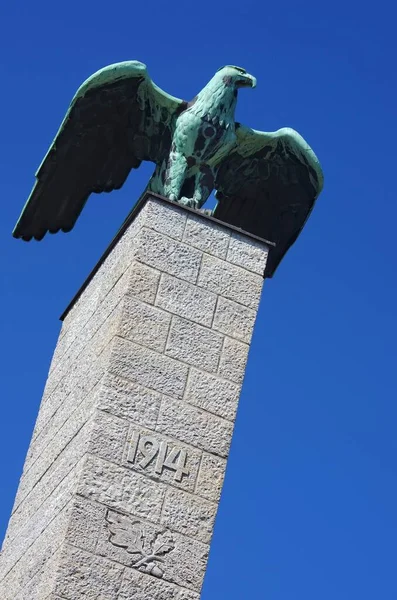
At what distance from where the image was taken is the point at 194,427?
970 cm

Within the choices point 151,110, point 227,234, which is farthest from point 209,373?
point 151,110

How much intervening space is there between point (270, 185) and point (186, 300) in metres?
2.07

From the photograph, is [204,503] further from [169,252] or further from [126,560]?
[169,252]

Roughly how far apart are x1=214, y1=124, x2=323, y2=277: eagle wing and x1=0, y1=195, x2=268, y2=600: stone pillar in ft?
3.78

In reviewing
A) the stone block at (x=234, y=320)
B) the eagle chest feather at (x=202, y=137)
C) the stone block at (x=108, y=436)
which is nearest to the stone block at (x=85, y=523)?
the stone block at (x=108, y=436)

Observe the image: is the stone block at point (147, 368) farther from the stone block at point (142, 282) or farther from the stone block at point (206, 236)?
the stone block at point (206, 236)

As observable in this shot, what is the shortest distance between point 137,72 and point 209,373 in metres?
2.49

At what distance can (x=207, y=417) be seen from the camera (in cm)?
977

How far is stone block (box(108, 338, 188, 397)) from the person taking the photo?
31.7ft

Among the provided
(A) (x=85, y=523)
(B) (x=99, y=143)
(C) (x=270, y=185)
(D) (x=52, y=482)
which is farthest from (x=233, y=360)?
(B) (x=99, y=143)

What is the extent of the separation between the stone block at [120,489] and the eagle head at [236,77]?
11.3ft

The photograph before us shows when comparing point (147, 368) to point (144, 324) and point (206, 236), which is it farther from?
point (206, 236)

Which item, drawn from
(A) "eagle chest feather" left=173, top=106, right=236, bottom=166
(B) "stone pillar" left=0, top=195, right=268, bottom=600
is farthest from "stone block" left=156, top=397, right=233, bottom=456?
(A) "eagle chest feather" left=173, top=106, right=236, bottom=166

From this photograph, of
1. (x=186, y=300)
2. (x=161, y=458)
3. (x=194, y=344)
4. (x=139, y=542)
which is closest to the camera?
(x=139, y=542)
